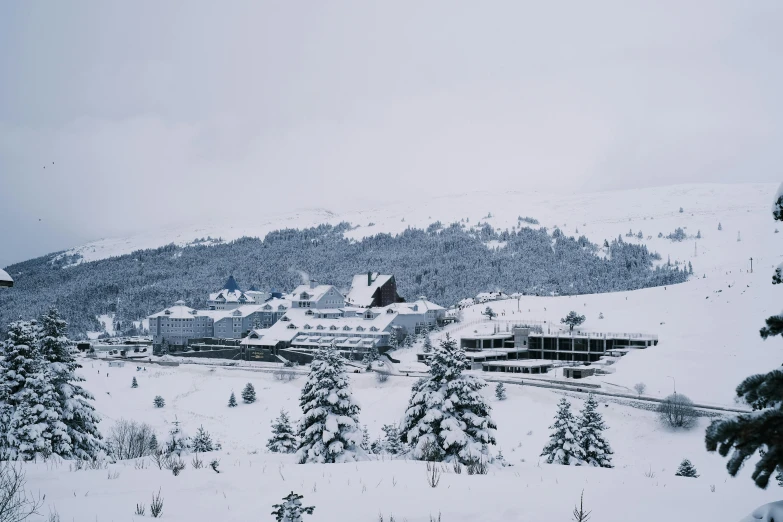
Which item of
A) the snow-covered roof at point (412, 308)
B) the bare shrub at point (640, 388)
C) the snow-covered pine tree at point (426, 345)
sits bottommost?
the bare shrub at point (640, 388)

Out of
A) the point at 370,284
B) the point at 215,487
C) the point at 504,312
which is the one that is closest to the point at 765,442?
the point at 215,487

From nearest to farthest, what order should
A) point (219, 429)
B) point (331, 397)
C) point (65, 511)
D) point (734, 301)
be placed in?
1. point (65, 511)
2. point (331, 397)
3. point (219, 429)
4. point (734, 301)

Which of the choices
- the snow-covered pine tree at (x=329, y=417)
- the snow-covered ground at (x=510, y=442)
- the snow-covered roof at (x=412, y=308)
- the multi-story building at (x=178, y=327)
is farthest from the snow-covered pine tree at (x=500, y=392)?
the multi-story building at (x=178, y=327)

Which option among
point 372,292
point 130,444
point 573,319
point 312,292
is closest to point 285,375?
point 312,292

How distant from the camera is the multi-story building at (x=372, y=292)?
4060 inches

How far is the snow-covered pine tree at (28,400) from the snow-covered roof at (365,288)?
7942 cm

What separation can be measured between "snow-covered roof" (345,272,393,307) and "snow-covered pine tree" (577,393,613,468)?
73803mm

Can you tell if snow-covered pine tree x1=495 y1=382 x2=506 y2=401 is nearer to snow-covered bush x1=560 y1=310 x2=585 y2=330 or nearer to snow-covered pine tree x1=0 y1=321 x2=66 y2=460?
snow-covered bush x1=560 y1=310 x2=585 y2=330

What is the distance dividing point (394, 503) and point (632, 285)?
131704 mm

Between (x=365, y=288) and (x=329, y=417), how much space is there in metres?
84.5

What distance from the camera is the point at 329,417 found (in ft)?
73.6

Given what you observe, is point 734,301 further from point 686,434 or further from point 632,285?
point 632,285

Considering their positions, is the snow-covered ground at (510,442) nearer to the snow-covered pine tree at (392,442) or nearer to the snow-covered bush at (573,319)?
the snow-covered bush at (573,319)

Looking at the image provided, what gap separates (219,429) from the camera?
156 ft
